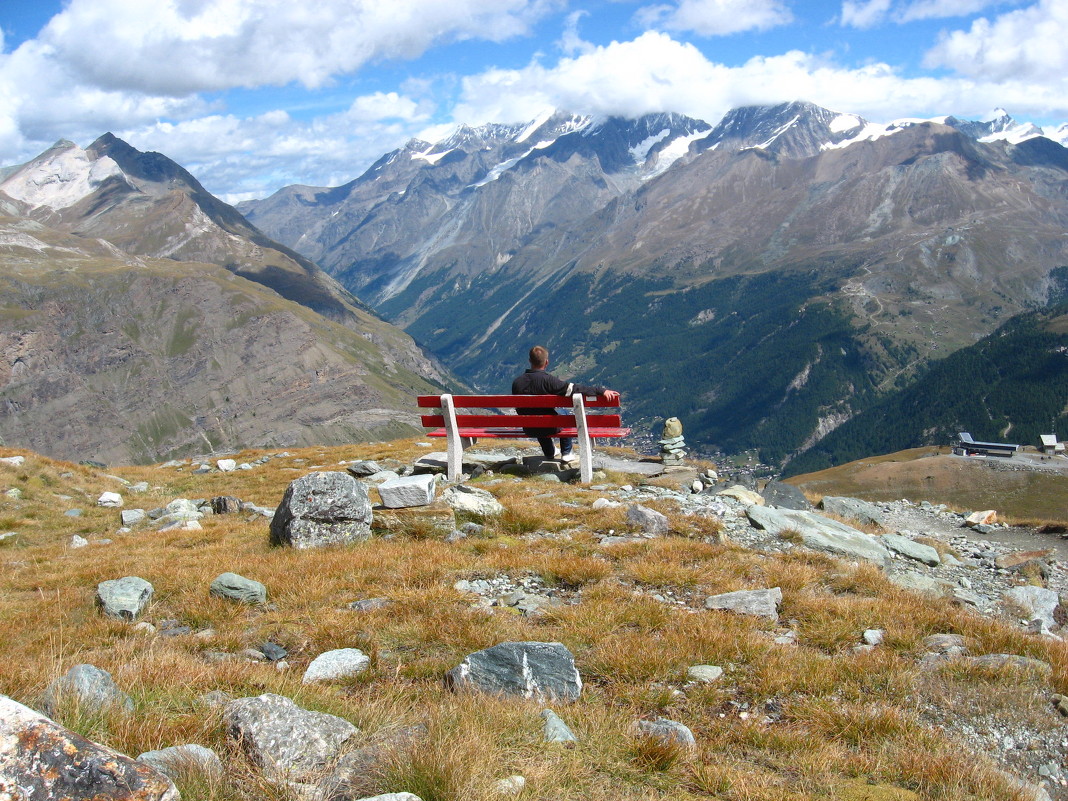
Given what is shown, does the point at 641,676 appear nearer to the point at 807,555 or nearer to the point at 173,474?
the point at 807,555

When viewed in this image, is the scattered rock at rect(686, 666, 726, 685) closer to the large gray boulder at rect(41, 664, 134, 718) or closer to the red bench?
the large gray boulder at rect(41, 664, 134, 718)

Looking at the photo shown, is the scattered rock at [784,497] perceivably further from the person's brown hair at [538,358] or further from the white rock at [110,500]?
the white rock at [110,500]

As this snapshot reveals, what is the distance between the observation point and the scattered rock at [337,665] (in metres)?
6.44

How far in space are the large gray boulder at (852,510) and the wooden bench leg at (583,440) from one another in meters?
6.85

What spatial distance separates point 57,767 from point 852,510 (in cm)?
2047

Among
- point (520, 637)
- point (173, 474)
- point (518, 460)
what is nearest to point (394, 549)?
point (520, 637)

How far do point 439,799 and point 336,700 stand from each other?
1.76 metres

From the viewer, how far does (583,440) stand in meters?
17.6

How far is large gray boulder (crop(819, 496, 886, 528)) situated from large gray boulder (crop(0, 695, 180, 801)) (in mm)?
18215

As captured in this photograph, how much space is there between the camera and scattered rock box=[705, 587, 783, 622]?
827 centimetres

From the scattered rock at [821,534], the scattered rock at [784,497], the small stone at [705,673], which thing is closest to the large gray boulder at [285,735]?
the small stone at [705,673]

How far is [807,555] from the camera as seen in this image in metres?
11.0

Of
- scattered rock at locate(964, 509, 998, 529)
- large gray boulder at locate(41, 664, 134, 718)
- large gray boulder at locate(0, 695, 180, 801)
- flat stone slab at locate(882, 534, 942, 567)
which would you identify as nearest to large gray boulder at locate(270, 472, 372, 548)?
large gray boulder at locate(41, 664, 134, 718)

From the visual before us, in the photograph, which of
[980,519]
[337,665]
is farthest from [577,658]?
[980,519]
